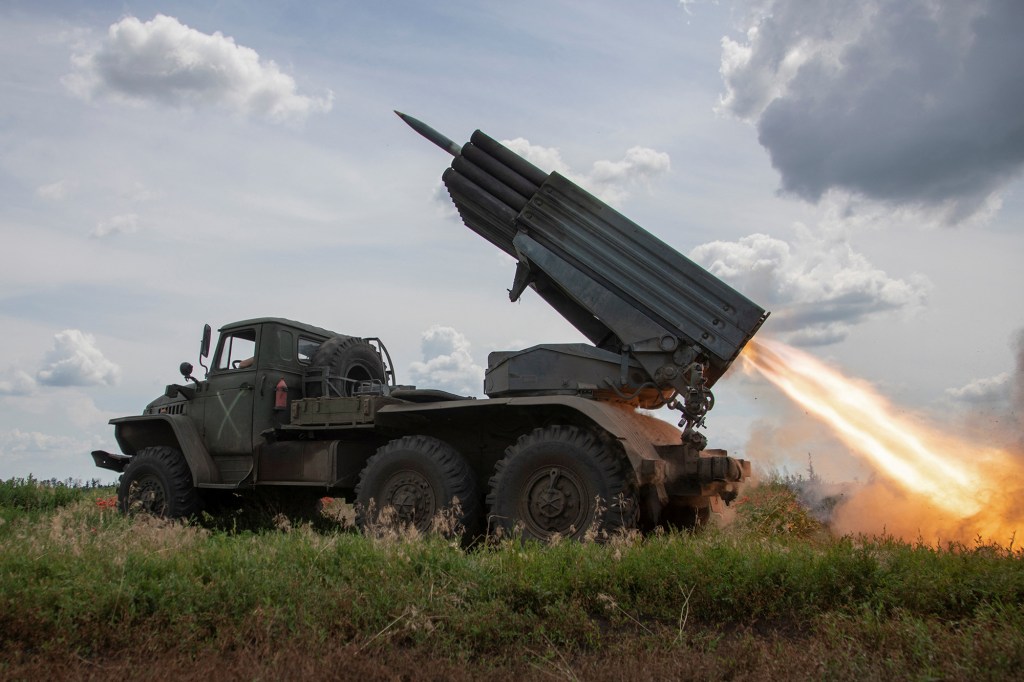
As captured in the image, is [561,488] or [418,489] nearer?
[561,488]

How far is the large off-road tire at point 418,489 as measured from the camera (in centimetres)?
980

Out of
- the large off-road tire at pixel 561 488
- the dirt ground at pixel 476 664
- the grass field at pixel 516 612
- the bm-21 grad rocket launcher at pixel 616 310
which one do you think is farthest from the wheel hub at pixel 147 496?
the dirt ground at pixel 476 664

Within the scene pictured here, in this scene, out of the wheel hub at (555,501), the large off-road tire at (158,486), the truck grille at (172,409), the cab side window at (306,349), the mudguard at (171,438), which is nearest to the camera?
the wheel hub at (555,501)

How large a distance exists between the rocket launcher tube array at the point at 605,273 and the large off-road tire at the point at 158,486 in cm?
532

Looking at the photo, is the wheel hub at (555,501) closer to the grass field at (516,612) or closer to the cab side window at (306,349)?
the grass field at (516,612)

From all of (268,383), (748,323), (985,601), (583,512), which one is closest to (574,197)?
(748,323)

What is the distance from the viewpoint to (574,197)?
416 inches

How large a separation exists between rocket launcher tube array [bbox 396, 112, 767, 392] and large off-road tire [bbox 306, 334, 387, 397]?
103 inches

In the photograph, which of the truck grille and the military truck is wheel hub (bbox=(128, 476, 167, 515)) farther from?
the truck grille

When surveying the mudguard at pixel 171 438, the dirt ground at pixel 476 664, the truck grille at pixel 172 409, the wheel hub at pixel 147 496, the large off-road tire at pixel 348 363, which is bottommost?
the dirt ground at pixel 476 664

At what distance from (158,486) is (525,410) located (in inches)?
229

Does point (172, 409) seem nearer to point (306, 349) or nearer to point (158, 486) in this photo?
point (158, 486)

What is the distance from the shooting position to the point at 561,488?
30.0 feet

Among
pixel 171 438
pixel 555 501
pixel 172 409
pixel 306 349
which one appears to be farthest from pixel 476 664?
pixel 172 409
